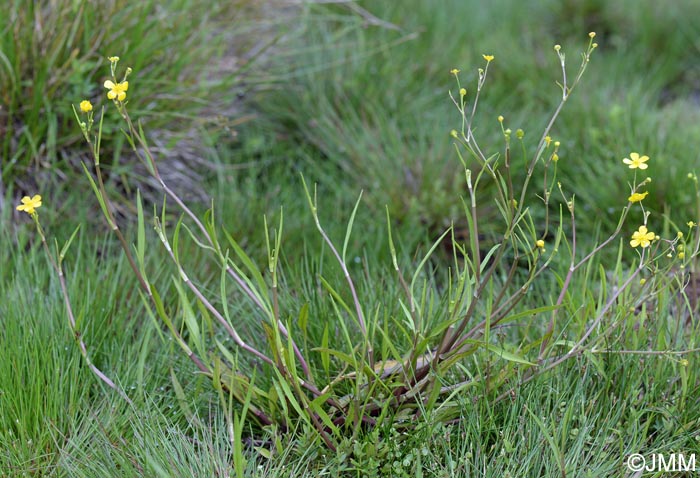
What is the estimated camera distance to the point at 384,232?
2539 mm

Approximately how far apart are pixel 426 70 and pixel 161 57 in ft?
4.01

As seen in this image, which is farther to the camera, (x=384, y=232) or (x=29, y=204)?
(x=384, y=232)

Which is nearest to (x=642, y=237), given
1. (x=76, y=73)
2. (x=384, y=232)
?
(x=384, y=232)

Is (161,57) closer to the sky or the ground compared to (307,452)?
closer to the sky

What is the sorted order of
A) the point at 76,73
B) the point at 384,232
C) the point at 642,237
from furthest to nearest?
the point at 384,232 < the point at 76,73 < the point at 642,237

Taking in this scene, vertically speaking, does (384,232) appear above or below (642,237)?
below

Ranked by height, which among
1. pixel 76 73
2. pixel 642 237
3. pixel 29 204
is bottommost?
pixel 642 237

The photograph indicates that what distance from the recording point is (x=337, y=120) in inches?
118

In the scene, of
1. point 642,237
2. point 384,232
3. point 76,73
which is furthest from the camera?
point 384,232

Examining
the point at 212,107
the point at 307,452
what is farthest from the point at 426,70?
the point at 307,452

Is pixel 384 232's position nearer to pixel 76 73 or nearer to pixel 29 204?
pixel 76 73

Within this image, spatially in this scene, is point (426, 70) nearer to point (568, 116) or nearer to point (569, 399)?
point (568, 116)

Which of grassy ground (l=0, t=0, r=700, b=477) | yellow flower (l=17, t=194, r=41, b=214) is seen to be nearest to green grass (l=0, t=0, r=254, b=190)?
grassy ground (l=0, t=0, r=700, b=477)

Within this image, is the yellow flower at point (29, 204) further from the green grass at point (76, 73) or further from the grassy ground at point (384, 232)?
the green grass at point (76, 73)
